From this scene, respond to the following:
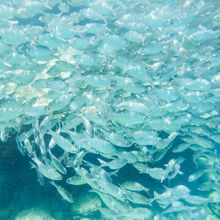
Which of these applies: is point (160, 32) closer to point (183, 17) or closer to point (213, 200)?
point (183, 17)

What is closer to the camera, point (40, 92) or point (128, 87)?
point (128, 87)

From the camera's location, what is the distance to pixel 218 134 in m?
6.41

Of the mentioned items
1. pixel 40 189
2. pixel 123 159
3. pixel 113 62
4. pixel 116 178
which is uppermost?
pixel 113 62

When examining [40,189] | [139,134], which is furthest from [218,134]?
[40,189]

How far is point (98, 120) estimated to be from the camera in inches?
174

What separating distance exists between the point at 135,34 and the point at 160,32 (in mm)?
1873

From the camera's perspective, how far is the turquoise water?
439 cm

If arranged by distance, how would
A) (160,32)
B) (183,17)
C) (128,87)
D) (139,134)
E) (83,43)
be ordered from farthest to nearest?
(160,32), (183,17), (83,43), (128,87), (139,134)

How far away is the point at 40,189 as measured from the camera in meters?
5.70

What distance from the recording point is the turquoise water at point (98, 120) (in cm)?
439

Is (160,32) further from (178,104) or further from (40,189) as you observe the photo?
(40,189)

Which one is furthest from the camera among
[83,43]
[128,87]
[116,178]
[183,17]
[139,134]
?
[183,17]

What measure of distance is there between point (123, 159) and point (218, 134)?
3.37 meters

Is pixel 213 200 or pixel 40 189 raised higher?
pixel 40 189
